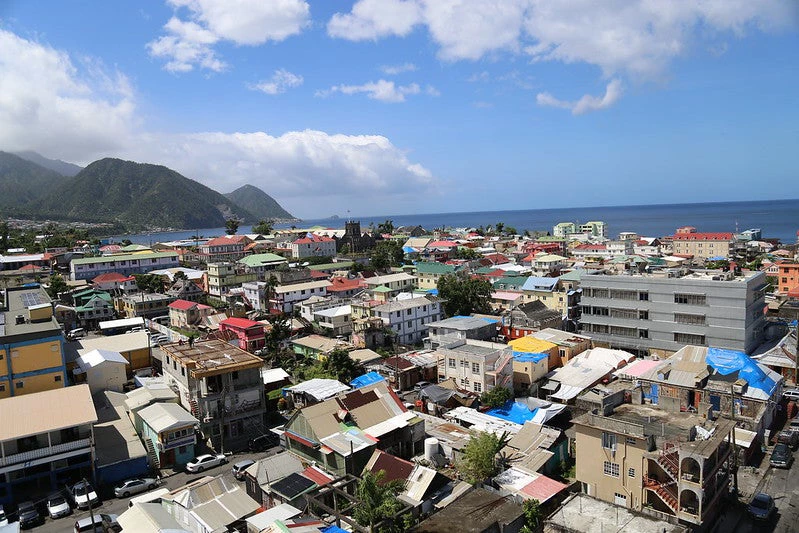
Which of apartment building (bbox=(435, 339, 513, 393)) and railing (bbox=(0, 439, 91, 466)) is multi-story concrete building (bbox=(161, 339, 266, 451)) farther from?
apartment building (bbox=(435, 339, 513, 393))

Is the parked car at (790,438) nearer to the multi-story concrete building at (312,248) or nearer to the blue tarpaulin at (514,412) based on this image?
the blue tarpaulin at (514,412)

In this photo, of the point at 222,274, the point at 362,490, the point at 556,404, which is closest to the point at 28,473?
the point at 362,490

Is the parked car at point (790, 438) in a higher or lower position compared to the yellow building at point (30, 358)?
lower

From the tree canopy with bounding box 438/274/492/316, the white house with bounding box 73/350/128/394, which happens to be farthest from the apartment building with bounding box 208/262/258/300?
the tree canopy with bounding box 438/274/492/316

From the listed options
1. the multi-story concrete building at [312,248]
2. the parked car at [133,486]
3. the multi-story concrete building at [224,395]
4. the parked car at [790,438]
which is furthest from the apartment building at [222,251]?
the parked car at [790,438]

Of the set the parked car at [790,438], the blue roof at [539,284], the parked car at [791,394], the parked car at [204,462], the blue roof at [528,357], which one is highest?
the blue roof at [539,284]

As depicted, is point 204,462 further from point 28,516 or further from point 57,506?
point 28,516

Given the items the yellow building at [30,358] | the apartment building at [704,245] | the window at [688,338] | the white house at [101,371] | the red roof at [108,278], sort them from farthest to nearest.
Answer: the apartment building at [704,245], the red roof at [108,278], the window at [688,338], the white house at [101,371], the yellow building at [30,358]

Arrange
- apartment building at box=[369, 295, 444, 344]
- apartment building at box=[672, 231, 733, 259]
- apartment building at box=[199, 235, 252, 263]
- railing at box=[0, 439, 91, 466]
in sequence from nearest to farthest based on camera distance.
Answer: railing at box=[0, 439, 91, 466], apartment building at box=[369, 295, 444, 344], apartment building at box=[672, 231, 733, 259], apartment building at box=[199, 235, 252, 263]
